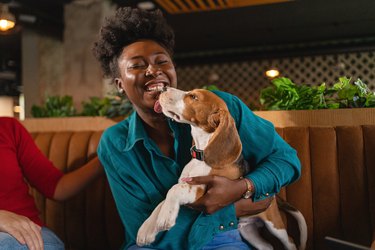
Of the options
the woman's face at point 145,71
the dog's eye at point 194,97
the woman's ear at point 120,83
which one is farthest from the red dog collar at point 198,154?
the woman's ear at point 120,83

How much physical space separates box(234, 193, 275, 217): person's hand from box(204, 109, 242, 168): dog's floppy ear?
0.18 metres

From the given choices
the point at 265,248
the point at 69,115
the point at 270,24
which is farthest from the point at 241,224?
the point at 270,24

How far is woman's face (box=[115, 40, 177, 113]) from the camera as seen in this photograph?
1370 mm

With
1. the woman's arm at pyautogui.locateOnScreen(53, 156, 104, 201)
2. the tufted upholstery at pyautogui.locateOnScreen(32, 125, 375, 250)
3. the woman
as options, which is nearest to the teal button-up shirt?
the woman

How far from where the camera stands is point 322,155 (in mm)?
1720

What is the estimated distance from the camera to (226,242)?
1300 mm

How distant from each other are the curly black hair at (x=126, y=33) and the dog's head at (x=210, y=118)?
0.47m

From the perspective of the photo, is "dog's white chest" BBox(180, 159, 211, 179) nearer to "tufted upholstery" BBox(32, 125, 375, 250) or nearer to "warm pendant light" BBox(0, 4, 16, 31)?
"tufted upholstery" BBox(32, 125, 375, 250)

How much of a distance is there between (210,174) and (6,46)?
8.50 m

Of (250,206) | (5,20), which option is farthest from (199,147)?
(5,20)

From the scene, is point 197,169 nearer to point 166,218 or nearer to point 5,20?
point 166,218

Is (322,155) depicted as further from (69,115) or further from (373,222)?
(69,115)

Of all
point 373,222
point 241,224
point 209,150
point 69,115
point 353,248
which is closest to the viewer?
point 353,248

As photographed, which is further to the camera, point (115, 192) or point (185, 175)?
point (115, 192)
